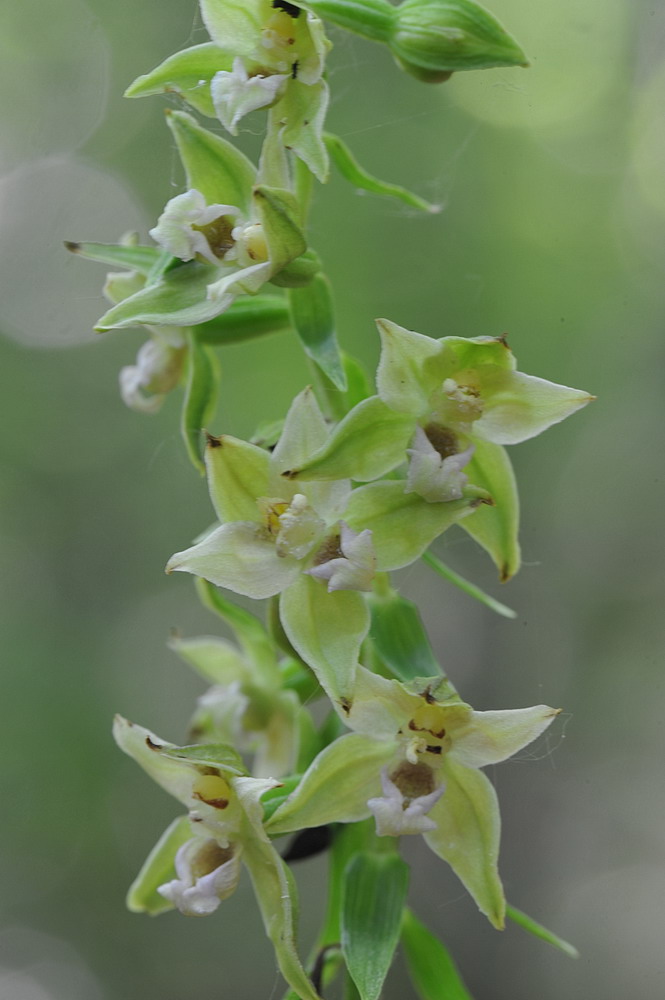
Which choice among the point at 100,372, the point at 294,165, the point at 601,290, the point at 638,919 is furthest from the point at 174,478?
the point at 638,919

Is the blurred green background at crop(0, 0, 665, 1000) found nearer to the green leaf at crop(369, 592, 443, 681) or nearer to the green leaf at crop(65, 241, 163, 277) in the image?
the green leaf at crop(65, 241, 163, 277)

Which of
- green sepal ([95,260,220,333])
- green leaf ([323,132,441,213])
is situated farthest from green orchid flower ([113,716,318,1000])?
green leaf ([323,132,441,213])

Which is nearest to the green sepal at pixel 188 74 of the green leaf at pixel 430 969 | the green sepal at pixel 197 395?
the green sepal at pixel 197 395

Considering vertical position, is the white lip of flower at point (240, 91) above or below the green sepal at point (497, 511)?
above

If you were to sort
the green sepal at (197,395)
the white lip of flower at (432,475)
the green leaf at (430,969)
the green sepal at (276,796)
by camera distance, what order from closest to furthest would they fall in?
the white lip of flower at (432,475), the green sepal at (276,796), the green leaf at (430,969), the green sepal at (197,395)

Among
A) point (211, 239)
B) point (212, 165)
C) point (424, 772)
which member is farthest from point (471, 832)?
point (212, 165)

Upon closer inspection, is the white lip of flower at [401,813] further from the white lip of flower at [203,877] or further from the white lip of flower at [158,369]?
the white lip of flower at [158,369]

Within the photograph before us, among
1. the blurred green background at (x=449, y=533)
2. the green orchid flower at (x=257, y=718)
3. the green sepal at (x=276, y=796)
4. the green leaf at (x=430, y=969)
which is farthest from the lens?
the blurred green background at (x=449, y=533)
